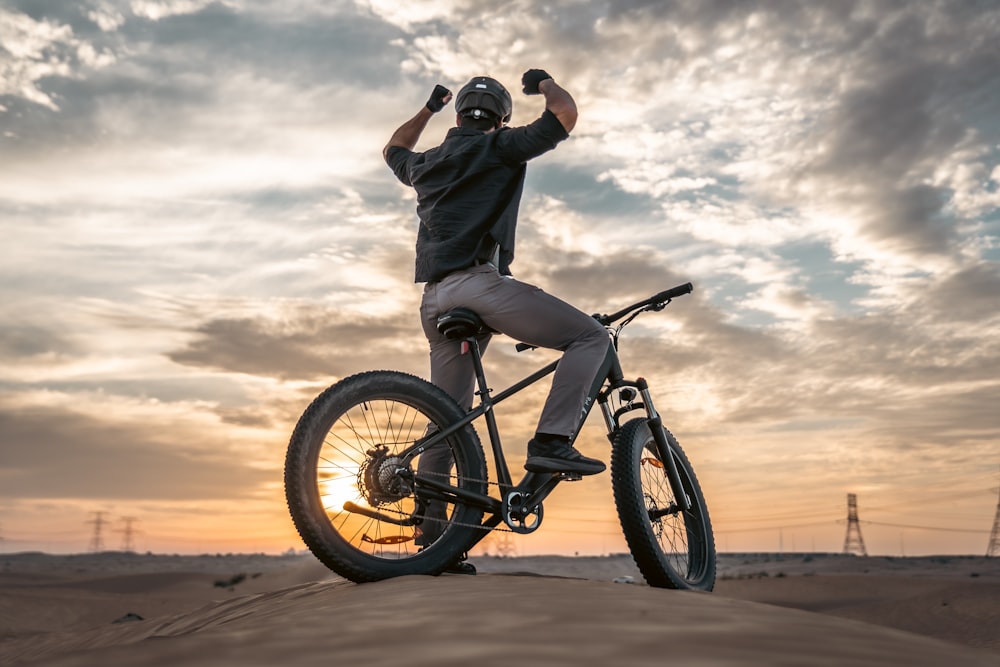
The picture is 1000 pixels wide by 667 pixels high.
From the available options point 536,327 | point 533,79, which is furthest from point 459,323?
point 533,79

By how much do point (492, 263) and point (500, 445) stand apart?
3.09 feet

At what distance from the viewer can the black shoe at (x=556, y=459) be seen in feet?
14.7

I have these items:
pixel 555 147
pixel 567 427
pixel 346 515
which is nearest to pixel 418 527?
pixel 346 515

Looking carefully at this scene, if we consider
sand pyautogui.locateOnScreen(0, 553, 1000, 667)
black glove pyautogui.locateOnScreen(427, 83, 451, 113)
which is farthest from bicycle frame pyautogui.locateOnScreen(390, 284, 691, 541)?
black glove pyautogui.locateOnScreen(427, 83, 451, 113)

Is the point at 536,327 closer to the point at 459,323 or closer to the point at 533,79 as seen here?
the point at 459,323

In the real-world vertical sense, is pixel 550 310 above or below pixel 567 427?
above

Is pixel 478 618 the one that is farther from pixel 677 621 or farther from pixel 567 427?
pixel 567 427

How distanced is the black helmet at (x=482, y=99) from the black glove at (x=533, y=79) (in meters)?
0.17

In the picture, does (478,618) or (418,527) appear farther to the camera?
(418,527)

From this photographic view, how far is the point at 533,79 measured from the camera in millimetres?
4840

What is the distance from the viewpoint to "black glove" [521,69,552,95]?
4.81 m

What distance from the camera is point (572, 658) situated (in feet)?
5.26

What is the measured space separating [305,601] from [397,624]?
1430 millimetres

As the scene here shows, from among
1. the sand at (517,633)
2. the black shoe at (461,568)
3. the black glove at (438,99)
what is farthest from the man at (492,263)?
the sand at (517,633)
